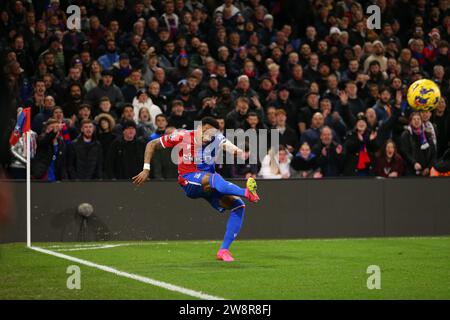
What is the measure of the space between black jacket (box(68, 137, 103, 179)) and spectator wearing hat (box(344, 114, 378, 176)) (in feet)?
16.3

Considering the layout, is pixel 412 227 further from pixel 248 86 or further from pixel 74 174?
pixel 74 174

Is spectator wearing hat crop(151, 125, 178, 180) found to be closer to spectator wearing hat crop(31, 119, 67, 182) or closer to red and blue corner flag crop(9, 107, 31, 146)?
spectator wearing hat crop(31, 119, 67, 182)

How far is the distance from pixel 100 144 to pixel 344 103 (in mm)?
5542

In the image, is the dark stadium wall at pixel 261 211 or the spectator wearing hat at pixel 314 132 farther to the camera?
the spectator wearing hat at pixel 314 132

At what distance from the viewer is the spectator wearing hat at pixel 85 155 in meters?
15.1

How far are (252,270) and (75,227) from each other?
17.8 feet

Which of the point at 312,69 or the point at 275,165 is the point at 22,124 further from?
the point at 312,69

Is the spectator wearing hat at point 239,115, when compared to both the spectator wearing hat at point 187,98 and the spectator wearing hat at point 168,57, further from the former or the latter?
the spectator wearing hat at point 168,57

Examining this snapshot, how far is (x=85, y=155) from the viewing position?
49.8ft

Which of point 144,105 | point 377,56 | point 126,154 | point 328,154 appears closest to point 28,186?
point 126,154

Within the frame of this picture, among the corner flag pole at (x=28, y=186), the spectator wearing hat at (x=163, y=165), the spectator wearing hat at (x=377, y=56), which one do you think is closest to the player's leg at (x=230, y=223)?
the corner flag pole at (x=28, y=186)

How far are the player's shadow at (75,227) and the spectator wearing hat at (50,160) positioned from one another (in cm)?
73

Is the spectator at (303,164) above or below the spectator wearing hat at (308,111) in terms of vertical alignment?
below
